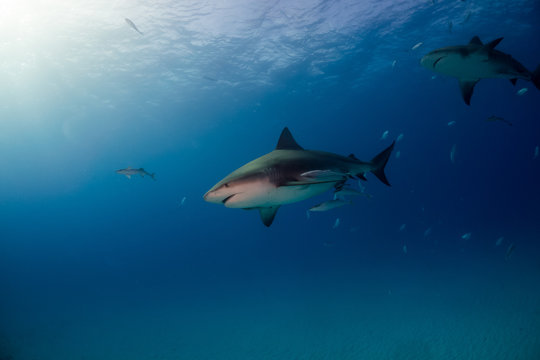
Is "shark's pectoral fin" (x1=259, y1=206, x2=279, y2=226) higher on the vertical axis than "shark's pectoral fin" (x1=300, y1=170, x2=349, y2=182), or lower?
lower

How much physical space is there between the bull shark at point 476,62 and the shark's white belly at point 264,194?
135 inches

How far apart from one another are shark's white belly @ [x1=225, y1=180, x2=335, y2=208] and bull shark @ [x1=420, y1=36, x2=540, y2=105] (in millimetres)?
3425

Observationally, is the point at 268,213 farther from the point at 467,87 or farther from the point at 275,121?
the point at 275,121

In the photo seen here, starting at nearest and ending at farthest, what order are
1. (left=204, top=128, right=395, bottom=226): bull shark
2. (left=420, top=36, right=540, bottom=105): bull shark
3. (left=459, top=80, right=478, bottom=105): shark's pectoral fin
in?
(left=204, top=128, right=395, bottom=226): bull shark, (left=420, top=36, right=540, bottom=105): bull shark, (left=459, top=80, right=478, bottom=105): shark's pectoral fin

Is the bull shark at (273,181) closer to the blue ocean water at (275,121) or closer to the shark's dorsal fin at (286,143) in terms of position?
the shark's dorsal fin at (286,143)

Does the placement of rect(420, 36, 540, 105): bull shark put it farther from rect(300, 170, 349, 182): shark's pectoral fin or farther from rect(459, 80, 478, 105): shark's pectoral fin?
rect(300, 170, 349, 182): shark's pectoral fin

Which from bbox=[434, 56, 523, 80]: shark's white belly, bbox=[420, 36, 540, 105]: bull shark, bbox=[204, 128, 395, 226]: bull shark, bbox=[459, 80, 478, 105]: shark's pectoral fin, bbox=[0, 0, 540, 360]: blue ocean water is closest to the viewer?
bbox=[204, 128, 395, 226]: bull shark

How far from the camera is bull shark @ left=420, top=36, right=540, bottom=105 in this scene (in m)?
4.68

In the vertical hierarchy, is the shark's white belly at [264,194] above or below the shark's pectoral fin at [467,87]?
below

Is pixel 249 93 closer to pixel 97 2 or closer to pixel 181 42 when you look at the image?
pixel 181 42

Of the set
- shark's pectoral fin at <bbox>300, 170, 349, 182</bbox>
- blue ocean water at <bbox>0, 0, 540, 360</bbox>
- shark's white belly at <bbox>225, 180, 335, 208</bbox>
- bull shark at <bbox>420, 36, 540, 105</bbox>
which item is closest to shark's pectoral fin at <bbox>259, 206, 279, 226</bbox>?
shark's white belly at <bbox>225, 180, 335, 208</bbox>

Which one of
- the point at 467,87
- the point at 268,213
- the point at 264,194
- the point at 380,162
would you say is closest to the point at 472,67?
the point at 467,87

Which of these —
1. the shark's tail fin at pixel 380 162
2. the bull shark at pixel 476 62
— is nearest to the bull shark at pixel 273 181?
the shark's tail fin at pixel 380 162

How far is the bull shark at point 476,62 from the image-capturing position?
4.68 metres
